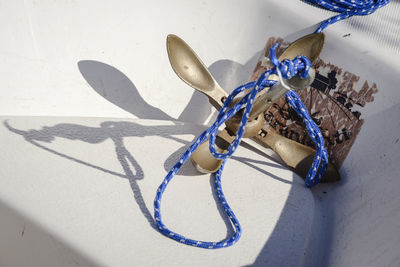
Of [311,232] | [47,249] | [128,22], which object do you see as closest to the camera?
[47,249]

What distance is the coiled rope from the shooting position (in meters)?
0.64

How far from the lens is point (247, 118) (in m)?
0.71

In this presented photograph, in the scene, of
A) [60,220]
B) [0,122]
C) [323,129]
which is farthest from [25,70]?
[323,129]

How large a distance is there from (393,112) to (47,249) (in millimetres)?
762

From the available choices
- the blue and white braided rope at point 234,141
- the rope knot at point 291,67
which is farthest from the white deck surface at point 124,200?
the rope knot at point 291,67

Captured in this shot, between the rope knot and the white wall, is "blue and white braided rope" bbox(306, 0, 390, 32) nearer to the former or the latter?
the white wall

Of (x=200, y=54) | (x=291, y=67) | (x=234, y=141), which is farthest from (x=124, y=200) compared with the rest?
(x=200, y=54)

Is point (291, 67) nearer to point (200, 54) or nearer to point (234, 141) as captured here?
point (234, 141)

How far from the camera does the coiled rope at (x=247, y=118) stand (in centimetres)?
64

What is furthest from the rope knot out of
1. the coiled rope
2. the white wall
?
Result: the white wall

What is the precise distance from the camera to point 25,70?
96 cm

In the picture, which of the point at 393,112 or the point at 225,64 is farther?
the point at 225,64

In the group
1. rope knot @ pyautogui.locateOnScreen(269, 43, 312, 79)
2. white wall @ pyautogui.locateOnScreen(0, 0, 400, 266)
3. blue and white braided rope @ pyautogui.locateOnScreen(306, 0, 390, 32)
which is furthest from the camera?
blue and white braided rope @ pyautogui.locateOnScreen(306, 0, 390, 32)

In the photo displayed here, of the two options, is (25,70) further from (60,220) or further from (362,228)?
(362,228)
